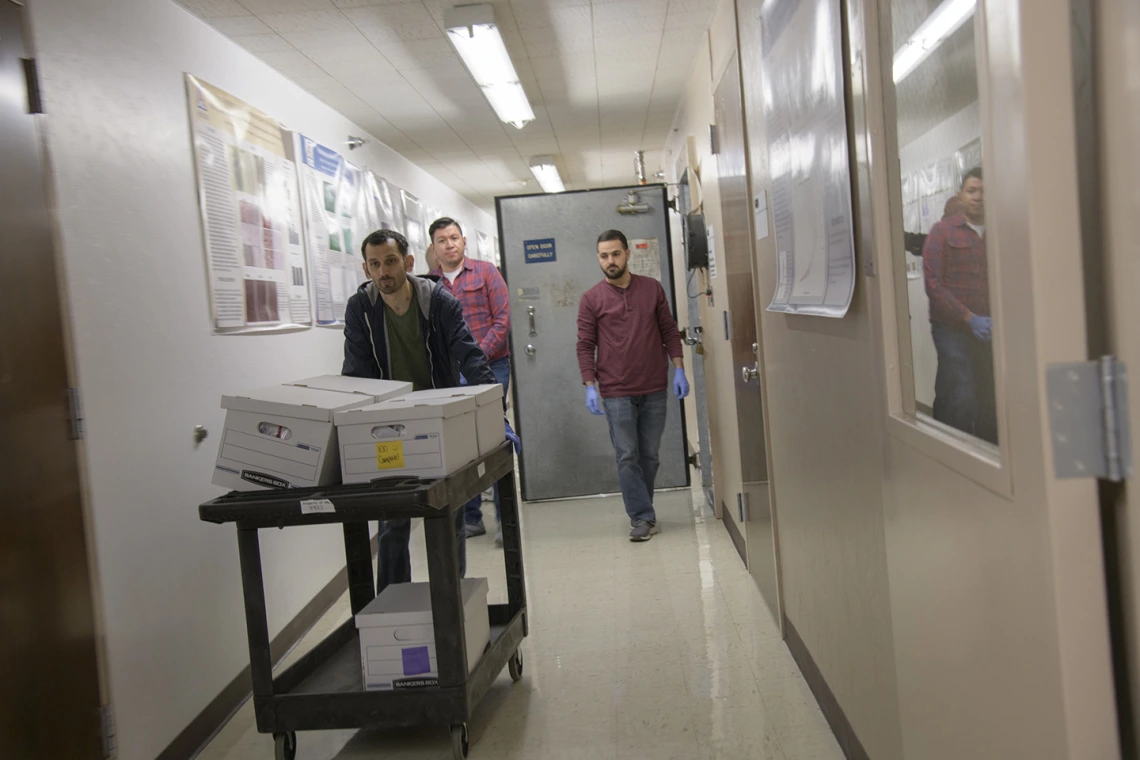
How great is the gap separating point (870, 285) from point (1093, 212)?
804mm

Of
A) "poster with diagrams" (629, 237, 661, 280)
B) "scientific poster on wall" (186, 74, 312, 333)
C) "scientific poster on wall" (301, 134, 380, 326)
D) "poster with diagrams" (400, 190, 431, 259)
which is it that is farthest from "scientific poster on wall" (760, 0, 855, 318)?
"poster with diagrams" (400, 190, 431, 259)

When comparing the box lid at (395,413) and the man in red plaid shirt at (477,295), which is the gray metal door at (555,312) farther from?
the box lid at (395,413)

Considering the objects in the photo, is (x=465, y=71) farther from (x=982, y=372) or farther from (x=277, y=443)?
(x=982, y=372)

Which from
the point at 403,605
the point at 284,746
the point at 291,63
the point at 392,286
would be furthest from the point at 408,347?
the point at 291,63

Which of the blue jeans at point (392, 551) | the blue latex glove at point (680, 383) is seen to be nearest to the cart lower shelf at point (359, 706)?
the blue jeans at point (392, 551)

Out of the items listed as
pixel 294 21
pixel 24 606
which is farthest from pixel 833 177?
pixel 294 21

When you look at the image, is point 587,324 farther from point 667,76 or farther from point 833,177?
point 833,177

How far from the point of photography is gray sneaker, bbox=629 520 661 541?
4.76 m

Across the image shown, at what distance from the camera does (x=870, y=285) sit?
1737 millimetres

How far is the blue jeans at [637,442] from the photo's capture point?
15.9ft

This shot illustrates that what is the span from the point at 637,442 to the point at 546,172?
4.00m

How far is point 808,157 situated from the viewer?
6.87ft

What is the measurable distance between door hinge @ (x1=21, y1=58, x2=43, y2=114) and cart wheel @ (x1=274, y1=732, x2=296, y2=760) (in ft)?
5.74

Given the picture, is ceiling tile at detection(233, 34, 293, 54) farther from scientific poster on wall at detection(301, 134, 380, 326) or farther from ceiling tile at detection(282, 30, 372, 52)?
scientific poster on wall at detection(301, 134, 380, 326)
